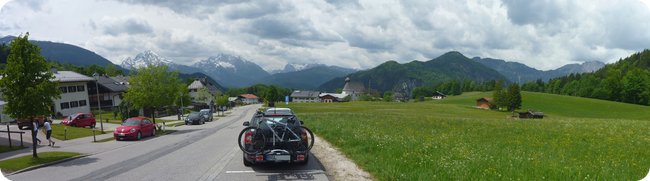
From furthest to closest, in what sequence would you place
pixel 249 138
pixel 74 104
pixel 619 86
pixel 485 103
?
pixel 619 86 → pixel 485 103 → pixel 74 104 → pixel 249 138

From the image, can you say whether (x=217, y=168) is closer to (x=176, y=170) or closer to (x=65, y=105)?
(x=176, y=170)

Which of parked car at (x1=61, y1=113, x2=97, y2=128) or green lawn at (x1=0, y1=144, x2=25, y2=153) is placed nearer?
green lawn at (x1=0, y1=144, x2=25, y2=153)

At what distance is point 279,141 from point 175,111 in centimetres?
7677

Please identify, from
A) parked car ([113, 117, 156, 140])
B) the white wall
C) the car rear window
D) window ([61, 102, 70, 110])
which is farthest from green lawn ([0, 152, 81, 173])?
window ([61, 102, 70, 110])

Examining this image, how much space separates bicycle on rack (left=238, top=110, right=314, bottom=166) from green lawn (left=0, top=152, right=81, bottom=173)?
27.7 feet

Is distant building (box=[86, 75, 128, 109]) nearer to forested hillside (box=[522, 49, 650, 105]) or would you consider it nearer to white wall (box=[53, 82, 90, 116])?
white wall (box=[53, 82, 90, 116])

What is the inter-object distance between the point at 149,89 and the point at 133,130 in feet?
44.8

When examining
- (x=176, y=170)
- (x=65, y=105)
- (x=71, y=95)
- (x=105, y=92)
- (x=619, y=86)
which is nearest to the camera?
(x=176, y=170)

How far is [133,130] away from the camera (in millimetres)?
29328

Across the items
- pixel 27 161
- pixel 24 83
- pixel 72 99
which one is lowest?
pixel 27 161

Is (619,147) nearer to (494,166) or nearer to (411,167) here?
(494,166)

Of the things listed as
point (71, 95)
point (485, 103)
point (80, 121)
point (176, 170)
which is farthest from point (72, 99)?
point (485, 103)

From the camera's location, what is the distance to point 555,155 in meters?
13.4

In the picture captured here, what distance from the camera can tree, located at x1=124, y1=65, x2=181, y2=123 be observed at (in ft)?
136
